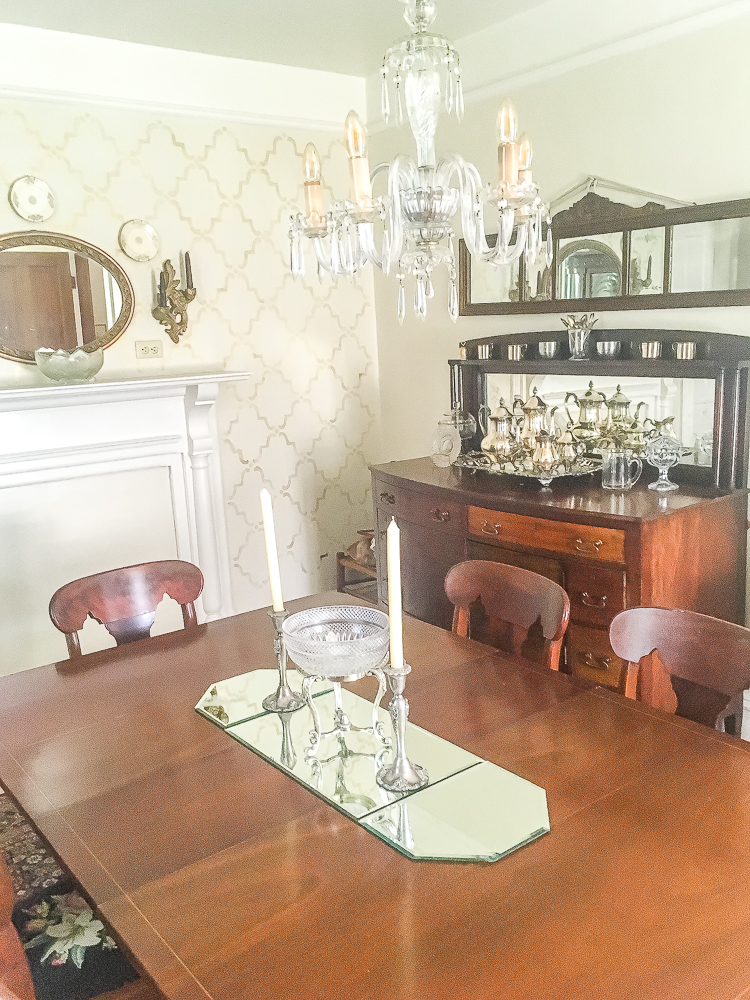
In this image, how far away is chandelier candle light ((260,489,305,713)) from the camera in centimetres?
168

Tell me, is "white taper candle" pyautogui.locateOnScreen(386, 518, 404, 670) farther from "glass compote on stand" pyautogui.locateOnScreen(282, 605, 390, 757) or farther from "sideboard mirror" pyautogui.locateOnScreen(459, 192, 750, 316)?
"sideboard mirror" pyautogui.locateOnScreen(459, 192, 750, 316)

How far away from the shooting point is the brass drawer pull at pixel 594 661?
8.75 ft

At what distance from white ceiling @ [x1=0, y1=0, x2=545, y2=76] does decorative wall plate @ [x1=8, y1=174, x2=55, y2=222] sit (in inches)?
22.1

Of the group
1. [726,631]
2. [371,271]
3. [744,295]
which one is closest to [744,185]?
[744,295]

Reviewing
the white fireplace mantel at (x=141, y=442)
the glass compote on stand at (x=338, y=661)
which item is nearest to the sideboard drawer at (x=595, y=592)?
the glass compote on stand at (x=338, y=661)

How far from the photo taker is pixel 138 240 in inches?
140

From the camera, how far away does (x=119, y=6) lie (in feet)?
9.89

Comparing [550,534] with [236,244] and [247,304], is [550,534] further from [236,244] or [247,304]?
[236,244]

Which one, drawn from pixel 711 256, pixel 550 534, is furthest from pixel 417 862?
pixel 711 256

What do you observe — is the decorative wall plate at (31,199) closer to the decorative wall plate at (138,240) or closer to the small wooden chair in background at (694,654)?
the decorative wall plate at (138,240)

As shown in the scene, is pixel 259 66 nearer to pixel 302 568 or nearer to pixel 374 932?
pixel 302 568

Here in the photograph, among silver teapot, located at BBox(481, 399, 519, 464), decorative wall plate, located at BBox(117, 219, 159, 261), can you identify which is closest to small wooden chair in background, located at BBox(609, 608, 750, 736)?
silver teapot, located at BBox(481, 399, 519, 464)

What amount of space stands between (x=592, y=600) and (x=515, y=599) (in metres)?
0.64

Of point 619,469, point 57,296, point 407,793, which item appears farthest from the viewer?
point 57,296
